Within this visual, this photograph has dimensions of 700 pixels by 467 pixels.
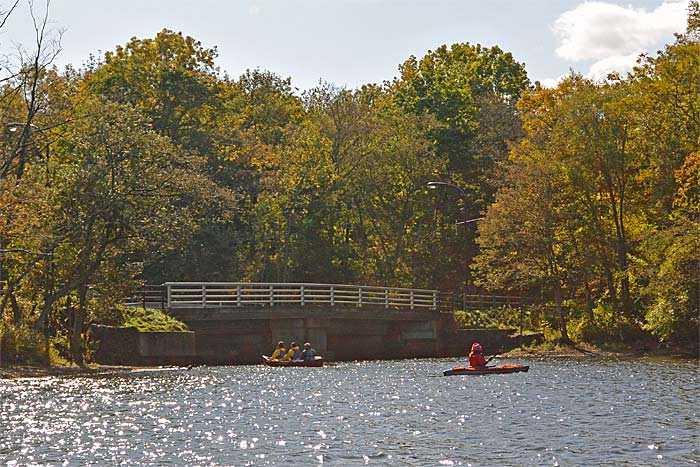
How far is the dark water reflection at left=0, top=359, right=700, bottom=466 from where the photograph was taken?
20.5 metres

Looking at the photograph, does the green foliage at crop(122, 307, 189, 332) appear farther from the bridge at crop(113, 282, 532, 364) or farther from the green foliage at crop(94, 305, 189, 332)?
the bridge at crop(113, 282, 532, 364)

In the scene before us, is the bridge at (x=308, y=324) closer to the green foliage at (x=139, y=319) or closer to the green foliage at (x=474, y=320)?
the green foliage at (x=139, y=319)

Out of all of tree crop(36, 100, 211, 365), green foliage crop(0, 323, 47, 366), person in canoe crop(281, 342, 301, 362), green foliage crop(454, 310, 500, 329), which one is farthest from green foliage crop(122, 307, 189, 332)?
green foliage crop(454, 310, 500, 329)

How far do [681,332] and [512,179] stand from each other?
42.3 ft

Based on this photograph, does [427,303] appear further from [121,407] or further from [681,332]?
[121,407]

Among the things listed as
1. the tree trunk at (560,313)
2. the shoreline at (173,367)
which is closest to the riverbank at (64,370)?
the shoreline at (173,367)

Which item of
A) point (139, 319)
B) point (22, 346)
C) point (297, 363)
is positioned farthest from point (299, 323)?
point (22, 346)

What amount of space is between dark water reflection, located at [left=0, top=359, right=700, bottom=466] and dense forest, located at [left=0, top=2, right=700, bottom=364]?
7137 mm

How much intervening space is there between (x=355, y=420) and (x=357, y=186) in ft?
152

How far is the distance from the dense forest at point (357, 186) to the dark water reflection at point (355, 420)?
23.4 ft

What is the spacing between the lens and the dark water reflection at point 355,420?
20469 millimetres

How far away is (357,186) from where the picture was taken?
72250 millimetres

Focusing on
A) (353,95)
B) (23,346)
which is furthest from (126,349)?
(353,95)

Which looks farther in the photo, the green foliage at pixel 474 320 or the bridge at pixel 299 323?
the green foliage at pixel 474 320
